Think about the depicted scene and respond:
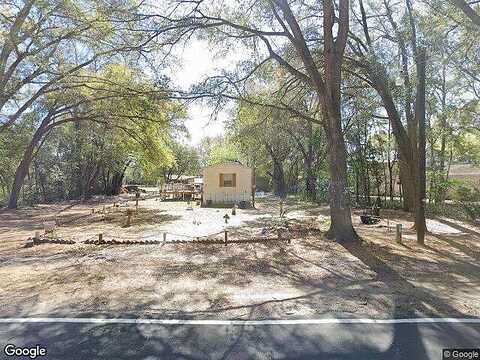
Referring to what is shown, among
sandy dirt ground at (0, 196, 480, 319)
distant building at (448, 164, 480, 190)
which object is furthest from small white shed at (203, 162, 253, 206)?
distant building at (448, 164, 480, 190)

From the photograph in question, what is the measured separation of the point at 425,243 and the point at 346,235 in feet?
7.06

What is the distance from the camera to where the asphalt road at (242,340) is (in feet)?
12.2

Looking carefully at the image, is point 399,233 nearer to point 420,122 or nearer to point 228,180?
point 420,122

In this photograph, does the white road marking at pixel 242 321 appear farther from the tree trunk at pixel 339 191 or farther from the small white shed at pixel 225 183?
the small white shed at pixel 225 183

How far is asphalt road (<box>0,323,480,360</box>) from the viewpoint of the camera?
3.71m

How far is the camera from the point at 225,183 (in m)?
26.1

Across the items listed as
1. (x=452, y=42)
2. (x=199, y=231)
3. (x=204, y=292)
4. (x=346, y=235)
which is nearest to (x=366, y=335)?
(x=204, y=292)

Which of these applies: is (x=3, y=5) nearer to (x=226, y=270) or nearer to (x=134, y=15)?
(x=134, y=15)

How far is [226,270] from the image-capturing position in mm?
7312

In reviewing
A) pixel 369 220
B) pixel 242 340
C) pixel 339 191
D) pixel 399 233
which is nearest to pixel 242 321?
pixel 242 340

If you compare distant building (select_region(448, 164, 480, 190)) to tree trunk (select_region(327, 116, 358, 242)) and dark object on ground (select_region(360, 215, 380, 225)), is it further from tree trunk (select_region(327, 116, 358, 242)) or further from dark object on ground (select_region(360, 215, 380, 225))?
tree trunk (select_region(327, 116, 358, 242))

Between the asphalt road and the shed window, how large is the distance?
21.6m

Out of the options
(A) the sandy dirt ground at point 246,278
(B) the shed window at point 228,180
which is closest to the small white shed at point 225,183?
(B) the shed window at point 228,180

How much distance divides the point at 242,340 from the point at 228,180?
2217 cm
